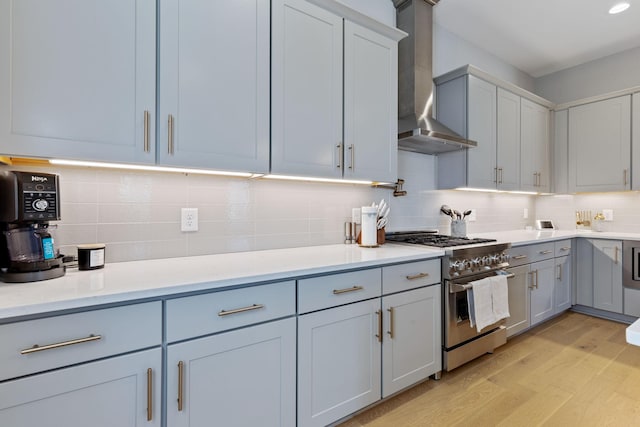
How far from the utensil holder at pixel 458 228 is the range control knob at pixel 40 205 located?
9.48 ft

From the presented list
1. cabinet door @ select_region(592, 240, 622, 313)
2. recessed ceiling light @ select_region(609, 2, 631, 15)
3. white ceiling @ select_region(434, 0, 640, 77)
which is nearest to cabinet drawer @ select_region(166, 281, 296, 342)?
white ceiling @ select_region(434, 0, 640, 77)

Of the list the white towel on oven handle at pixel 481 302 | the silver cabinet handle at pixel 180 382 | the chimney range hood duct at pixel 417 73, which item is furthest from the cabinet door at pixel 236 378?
the chimney range hood duct at pixel 417 73

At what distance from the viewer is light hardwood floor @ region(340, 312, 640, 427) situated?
1.77 m

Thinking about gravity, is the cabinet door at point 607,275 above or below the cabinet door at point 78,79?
below

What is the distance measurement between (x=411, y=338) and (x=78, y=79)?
205cm

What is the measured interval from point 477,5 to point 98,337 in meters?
3.50

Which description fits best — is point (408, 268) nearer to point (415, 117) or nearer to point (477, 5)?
point (415, 117)

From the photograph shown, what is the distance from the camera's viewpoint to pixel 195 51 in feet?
4.97

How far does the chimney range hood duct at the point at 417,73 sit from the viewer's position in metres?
2.63

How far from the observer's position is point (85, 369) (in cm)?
103

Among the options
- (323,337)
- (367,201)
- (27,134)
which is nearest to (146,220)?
(27,134)

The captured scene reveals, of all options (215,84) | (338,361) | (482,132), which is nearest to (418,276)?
(338,361)

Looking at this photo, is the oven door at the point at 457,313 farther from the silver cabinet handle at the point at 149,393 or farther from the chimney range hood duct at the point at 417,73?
the silver cabinet handle at the point at 149,393

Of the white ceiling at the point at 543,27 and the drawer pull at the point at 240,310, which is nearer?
the drawer pull at the point at 240,310
